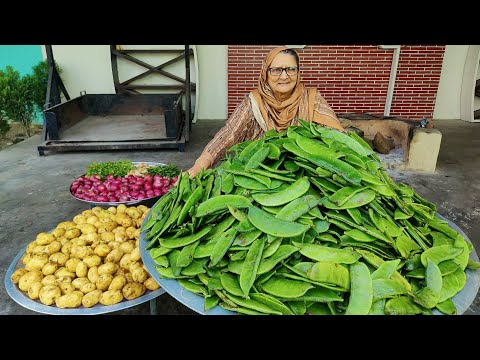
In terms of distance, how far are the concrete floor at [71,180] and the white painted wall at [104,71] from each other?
48.7 inches

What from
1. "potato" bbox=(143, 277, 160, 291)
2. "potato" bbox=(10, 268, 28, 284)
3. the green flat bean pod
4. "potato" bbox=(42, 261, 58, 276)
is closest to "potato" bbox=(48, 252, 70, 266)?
"potato" bbox=(42, 261, 58, 276)

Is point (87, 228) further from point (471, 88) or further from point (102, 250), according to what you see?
point (471, 88)

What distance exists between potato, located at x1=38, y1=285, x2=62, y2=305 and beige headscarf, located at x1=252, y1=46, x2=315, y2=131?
163 centimetres

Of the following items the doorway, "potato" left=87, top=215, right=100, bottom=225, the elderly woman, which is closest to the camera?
"potato" left=87, top=215, right=100, bottom=225

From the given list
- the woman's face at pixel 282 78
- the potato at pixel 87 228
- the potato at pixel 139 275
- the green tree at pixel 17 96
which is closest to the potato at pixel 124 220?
the potato at pixel 87 228

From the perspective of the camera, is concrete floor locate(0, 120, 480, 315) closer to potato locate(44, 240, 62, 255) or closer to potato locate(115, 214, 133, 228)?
potato locate(115, 214, 133, 228)

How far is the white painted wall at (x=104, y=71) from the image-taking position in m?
7.35

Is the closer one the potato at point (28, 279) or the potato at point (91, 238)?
the potato at point (28, 279)

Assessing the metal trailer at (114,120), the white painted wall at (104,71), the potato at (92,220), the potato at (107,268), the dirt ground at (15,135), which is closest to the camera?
the potato at (107,268)

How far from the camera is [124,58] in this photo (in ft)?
24.4

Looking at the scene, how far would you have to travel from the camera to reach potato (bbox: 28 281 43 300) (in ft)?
5.37

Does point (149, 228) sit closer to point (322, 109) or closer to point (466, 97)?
point (322, 109)

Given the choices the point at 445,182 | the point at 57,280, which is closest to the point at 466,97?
the point at 445,182

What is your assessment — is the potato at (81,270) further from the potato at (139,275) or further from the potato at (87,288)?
the potato at (139,275)
